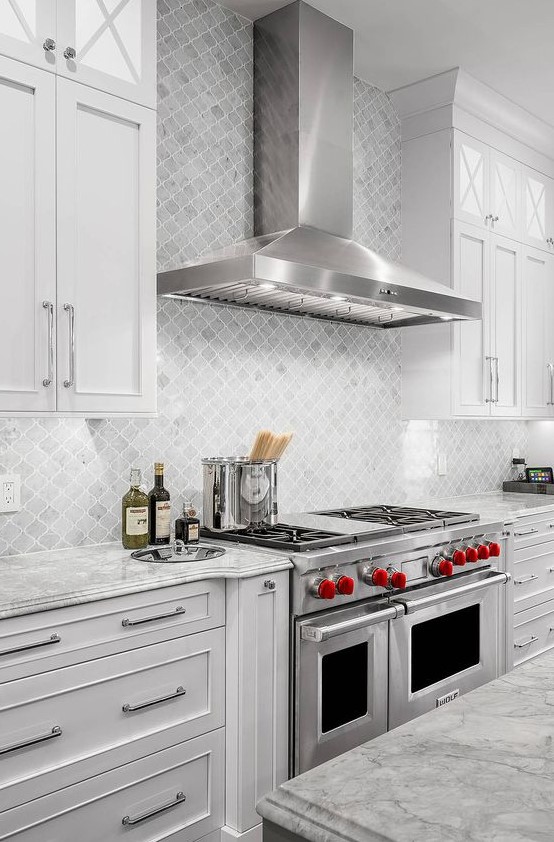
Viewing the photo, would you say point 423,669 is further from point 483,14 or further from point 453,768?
point 483,14

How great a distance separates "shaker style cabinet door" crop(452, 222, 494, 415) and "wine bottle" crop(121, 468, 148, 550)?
185 centimetres

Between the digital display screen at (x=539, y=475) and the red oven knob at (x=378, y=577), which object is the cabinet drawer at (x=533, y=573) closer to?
the digital display screen at (x=539, y=475)

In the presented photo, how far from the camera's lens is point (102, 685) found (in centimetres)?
197

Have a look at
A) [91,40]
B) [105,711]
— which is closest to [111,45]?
[91,40]

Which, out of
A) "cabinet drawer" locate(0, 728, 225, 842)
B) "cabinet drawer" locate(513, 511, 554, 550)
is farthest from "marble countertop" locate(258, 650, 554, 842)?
"cabinet drawer" locate(513, 511, 554, 550)

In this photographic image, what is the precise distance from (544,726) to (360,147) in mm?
3226

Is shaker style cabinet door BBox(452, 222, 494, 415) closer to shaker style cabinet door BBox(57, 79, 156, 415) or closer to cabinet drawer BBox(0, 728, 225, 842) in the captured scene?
shaker style cabinet door BBox(57, 79, 156, 415)

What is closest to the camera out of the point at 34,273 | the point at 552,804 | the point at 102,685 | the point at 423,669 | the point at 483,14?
the point at 552,804

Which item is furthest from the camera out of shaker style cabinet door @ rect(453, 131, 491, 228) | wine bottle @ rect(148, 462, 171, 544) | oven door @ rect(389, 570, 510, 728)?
shaker style cabinet door @ rect(453, 131, 491, 228)

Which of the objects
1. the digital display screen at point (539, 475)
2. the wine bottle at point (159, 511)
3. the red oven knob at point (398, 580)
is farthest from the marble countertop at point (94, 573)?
the digital display screen at point (539, 475)

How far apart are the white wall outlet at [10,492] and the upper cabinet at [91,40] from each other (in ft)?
4.03

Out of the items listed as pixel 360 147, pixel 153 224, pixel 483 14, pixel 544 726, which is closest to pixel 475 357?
pixel 360 147

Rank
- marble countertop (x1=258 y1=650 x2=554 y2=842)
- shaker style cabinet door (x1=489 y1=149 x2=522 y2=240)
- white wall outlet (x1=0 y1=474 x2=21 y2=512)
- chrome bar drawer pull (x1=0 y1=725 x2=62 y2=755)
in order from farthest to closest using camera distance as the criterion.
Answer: shaker style cabinet door (x1=489 y1=149 x2=522 y2=240)
white wall outlet (x1=0 y1=474 x2=21 y2=512)
chrome bar drawer pull (x1=0 y1=725 x2=62 y2=755)
marble countertop (x1=258 y1=650 x2=554 y2=842)

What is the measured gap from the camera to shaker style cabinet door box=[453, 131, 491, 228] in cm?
378
